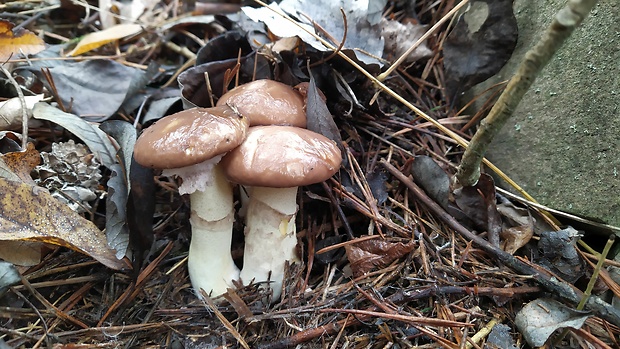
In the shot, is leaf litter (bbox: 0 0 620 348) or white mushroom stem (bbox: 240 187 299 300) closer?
leaf litter (bbox: 0 0 620 348)

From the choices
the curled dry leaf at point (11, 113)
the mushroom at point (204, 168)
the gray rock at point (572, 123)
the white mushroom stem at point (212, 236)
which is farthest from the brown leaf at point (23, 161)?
the gray rock at point (572, 123)

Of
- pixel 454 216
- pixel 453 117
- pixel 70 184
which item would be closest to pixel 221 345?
pixel 70 184

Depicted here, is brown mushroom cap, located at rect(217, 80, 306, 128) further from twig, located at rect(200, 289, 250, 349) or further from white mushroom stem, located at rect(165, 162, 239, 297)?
twig, located at rect(200, 289, 250, 349)

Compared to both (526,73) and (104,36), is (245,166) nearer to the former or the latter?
(526,73)

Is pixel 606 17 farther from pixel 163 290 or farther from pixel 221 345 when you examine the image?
pixel 163 290

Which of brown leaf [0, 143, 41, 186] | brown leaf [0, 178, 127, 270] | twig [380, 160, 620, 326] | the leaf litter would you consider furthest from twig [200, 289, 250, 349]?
twig [380, 160, 620, 326]

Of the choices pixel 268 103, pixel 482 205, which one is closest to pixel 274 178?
pixel 268 103
